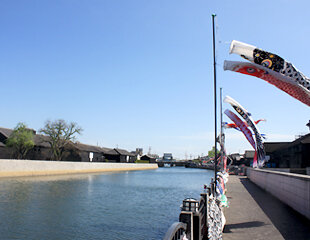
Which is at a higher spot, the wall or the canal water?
the wall

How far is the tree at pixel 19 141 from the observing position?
5416 cm

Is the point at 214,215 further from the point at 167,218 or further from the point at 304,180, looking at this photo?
the point at 167,218

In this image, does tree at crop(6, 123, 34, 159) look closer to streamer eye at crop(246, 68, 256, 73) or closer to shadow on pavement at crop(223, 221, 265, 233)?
streamer eye at crop(246, 68, 256, 73)

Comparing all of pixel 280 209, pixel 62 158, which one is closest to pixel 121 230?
pixel 280 209

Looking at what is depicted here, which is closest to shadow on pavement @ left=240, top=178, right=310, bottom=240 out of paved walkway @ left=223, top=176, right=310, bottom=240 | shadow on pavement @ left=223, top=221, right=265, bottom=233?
paved walkway @ left=223, top=176, right=310, bottom=240

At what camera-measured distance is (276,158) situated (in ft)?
200

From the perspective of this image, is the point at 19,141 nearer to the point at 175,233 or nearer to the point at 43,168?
the point at 43,168

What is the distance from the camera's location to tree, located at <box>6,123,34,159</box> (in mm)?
54156

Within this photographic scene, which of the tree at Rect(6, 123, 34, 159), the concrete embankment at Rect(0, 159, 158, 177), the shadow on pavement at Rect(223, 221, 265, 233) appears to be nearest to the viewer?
the shadow on pavement at Rect(223, 221, 265, 233)

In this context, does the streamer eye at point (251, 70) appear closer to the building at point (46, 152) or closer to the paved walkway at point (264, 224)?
the paved walkway at point (264, 224)

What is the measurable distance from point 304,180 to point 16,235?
12827 mm

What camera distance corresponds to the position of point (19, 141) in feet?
178

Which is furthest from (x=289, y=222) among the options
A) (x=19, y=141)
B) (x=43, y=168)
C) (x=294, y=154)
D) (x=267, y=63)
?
(x=19, y=141)

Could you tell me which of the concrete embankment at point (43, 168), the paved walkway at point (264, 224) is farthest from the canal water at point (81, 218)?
the concrete embankment at point (43, 168)
